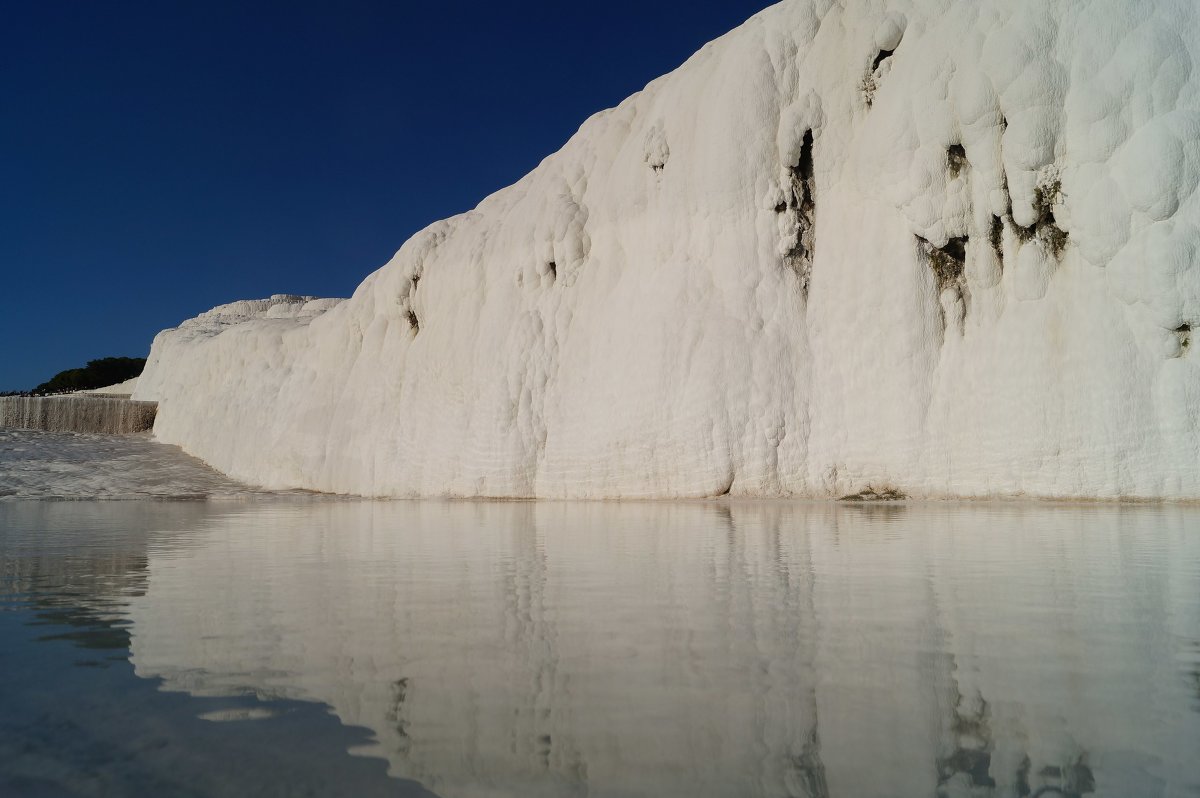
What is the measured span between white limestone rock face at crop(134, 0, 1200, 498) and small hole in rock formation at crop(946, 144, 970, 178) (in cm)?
7

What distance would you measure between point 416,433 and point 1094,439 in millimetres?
13556

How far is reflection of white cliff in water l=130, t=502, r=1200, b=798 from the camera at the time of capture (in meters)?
1.57

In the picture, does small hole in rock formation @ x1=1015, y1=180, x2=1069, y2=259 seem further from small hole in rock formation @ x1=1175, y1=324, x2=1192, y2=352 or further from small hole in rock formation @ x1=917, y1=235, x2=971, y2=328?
small hole in rock formation @ x1=1175, y1=324, x2=1192, y2=352

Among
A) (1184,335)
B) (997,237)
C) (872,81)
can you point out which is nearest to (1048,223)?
(997,237)

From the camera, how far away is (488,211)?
2095 centimetres

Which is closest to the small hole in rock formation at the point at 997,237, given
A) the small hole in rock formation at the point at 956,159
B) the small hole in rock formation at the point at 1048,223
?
the small hole in rock formation at the point at 1048,223

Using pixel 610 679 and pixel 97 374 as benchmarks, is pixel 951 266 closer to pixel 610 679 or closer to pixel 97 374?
pixel 610 679

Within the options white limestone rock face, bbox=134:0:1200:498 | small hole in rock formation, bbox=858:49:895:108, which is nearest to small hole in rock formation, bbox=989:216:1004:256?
white limestone rock face, bbox=134:0:1200:498

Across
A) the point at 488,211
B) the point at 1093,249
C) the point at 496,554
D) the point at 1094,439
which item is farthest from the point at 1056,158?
the point at 488,211

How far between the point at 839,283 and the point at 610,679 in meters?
12.1

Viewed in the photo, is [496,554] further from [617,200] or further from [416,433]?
[416,433]

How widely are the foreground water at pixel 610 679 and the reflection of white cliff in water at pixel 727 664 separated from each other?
10 millimetres

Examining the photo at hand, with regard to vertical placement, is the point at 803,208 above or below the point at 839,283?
above

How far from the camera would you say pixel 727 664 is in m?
2.29
